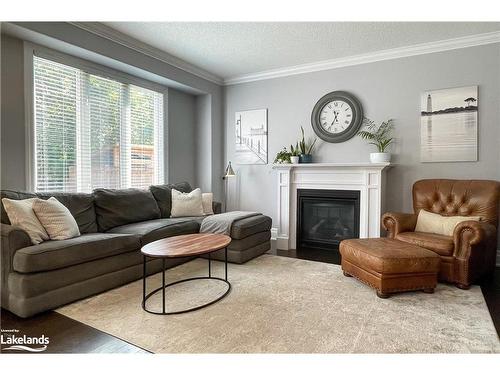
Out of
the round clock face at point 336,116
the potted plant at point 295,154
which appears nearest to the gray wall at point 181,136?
the potted plant at point 295,154

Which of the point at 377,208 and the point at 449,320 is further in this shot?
the point at 377,208

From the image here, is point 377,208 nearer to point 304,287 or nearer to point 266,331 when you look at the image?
point 304,287

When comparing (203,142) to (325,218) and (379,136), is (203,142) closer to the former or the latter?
(325,218)

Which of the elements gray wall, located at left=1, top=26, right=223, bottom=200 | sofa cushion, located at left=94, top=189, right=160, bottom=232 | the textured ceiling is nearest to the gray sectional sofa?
sofa cushion, located at left=94, top=189, right=160, bottom=232

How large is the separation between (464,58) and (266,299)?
11.7 ft

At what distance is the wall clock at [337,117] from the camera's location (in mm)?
4027

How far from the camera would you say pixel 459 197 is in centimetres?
317

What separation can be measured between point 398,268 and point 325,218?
1.82 m

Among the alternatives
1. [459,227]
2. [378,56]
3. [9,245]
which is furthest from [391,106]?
[9,245]

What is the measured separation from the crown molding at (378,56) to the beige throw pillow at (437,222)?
6.60 ft

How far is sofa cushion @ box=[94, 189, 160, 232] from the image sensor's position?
3202 millimetres

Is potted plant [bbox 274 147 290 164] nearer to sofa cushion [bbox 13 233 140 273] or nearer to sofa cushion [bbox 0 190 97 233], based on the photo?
sofa cushion [bbox 13 233 140 273]

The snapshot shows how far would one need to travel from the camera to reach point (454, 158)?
3.50 m
